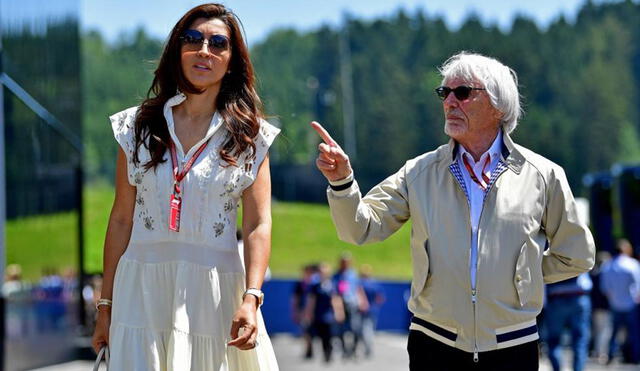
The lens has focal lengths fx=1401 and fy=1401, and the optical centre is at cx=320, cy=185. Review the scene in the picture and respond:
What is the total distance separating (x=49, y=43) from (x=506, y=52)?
84231 mm

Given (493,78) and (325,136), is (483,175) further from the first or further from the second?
(325,136)

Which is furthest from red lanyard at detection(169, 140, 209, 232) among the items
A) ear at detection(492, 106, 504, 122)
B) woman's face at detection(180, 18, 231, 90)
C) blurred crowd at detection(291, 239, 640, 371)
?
blurred crowd at detection(291, 239, 640, 371)

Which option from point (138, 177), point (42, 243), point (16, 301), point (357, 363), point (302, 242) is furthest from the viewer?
point (302, 242)

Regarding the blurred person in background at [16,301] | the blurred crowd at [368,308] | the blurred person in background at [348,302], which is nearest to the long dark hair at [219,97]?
the blurred person in background at [16,301]

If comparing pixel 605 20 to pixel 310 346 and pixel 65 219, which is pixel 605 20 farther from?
pixel 65 219

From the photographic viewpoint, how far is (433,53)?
352 ft

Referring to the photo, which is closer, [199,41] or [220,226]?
[220,226]

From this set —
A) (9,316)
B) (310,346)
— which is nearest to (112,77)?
(310,346)

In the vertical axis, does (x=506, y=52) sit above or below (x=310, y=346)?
above

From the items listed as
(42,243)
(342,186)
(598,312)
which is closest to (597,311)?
(598,312)

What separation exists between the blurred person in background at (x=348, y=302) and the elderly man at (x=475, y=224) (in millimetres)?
18043

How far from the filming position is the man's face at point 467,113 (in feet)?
18.7

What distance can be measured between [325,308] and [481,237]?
62.5 feet

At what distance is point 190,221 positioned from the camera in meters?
5.22
